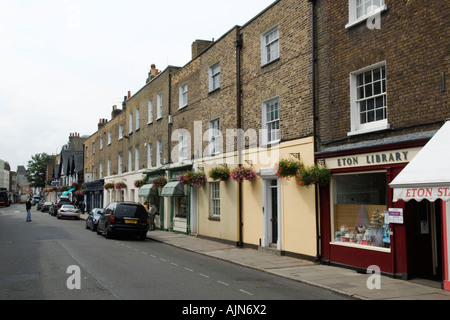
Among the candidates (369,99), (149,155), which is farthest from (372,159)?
(149,155)

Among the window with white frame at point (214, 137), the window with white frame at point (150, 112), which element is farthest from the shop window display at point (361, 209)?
the window with white frame at point (150, 112)

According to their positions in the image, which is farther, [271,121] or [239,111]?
[239,111]

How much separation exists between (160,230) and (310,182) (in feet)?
49.0

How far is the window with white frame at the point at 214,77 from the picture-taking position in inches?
761

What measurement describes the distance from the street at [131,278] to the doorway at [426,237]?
2.81 m

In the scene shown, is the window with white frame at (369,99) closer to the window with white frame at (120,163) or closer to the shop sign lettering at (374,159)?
the shop sign lettering at (374,159)

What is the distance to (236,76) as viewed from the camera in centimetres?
1739

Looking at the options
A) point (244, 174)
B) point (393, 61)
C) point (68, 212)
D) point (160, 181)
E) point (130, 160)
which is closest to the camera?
point (393, 61)

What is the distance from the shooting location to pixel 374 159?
1062 centimetres

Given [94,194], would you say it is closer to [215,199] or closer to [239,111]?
[215,199]

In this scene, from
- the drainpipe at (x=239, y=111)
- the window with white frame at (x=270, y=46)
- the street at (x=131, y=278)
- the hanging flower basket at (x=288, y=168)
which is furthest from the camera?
the drainpipe at (x=239, y=111)

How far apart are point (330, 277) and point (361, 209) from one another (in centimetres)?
235

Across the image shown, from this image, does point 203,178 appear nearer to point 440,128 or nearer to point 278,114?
point 278,114

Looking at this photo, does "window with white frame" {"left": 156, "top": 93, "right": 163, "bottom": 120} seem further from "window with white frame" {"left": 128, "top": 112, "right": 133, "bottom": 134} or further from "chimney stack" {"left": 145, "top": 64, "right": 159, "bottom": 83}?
"window with white frame" {"left": 128, "top": 112, "right": 133, "bottom": 134}
